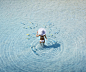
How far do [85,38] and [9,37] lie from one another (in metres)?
5.60

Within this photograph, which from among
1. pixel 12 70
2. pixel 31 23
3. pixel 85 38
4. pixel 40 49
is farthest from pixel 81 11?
pixel 12 70

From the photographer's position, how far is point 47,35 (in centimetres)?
910

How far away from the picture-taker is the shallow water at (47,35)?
23.9ft

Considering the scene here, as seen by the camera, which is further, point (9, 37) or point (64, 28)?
point (64, 28)

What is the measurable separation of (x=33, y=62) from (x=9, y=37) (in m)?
2.95

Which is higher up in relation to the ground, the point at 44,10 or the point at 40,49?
the point at 44,10

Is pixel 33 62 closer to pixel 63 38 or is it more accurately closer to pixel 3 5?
pixel 63 38

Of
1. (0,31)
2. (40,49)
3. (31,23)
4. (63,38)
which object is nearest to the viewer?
(40,49)

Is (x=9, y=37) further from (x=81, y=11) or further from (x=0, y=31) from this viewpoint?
(x=81, y=11)

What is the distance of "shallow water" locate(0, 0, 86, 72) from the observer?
727 cm

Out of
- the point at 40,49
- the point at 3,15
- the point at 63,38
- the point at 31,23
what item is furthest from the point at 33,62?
the point at 3,15

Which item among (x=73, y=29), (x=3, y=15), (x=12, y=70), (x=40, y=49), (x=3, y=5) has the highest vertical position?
(x=3, y=5)

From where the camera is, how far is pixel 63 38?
348 inches

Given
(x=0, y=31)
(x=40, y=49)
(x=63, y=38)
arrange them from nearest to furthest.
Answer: (x=40, y=49) → (x=63, y=38) → (x=0, y=31)
